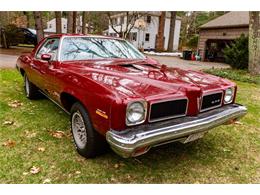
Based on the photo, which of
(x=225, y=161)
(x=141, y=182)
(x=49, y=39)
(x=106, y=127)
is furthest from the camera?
(x=49, y=39)

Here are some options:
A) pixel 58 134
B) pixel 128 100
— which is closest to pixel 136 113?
pixel 128 100

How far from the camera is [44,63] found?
4.63m

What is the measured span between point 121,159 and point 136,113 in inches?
39.1

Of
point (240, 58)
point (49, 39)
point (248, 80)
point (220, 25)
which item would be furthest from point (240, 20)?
point (49, 39)

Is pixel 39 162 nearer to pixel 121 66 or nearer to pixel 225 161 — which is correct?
pixel 121 66

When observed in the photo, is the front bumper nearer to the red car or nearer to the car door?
the red car

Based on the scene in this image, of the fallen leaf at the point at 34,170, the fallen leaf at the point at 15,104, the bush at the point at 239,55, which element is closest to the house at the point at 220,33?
the bush at the point at 239,55

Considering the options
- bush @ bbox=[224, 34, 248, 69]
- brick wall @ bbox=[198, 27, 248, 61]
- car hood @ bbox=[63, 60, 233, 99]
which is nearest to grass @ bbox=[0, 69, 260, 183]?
car hood @ bbox=[63, 60, 233, 99]

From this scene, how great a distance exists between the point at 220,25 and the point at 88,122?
21290 mm

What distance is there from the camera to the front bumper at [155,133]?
258 cm

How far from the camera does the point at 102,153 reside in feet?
11.3

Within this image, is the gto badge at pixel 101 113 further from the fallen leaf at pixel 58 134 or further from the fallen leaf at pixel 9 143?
the fallen leaf at pixel 9 143

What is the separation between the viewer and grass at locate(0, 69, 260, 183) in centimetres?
310

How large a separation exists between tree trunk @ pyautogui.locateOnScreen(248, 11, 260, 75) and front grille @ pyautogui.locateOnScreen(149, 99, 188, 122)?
9406 mm
